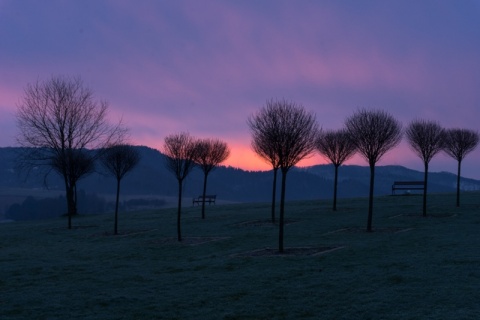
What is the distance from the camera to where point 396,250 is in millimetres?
18234

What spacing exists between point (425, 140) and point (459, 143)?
6.40 meters

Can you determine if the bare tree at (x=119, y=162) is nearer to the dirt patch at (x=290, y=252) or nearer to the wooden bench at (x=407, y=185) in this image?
the dirt patch at (x=290, y=252)

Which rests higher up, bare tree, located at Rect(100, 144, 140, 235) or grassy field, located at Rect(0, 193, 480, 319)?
bare tree, located at Rect(100, 144, 140, 235)

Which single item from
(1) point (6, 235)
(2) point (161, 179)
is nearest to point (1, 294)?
(1) point (6, 235)

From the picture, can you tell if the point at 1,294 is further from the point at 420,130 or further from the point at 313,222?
the point at 420,130

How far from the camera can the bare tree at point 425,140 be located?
101 feet

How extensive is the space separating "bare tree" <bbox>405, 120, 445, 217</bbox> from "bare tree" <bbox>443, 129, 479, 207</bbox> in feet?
15.2

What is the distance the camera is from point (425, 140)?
30.8m

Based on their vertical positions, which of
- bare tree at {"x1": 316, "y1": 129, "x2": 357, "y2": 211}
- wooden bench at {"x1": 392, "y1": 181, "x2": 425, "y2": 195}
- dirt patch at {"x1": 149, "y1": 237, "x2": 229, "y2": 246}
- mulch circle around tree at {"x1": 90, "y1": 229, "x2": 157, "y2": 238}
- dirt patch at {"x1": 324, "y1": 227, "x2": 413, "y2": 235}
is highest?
bare tree at {"x1": 316, "y1": 129, "x2": 357, "y2": 211}

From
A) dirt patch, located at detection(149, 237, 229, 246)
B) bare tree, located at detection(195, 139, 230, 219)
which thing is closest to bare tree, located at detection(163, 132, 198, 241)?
dirt patch, located at detection(149, 237, 229, 246)

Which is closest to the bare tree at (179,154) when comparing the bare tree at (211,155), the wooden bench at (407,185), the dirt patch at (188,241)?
the dirt patch at (188,241)

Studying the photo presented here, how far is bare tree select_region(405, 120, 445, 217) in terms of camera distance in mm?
30750

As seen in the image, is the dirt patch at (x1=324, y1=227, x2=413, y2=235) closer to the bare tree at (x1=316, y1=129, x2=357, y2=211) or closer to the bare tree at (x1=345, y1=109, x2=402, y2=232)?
the bare tree at (x1=345, y1=109, x2=402, y2=232)

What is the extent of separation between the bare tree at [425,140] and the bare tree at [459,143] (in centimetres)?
463
